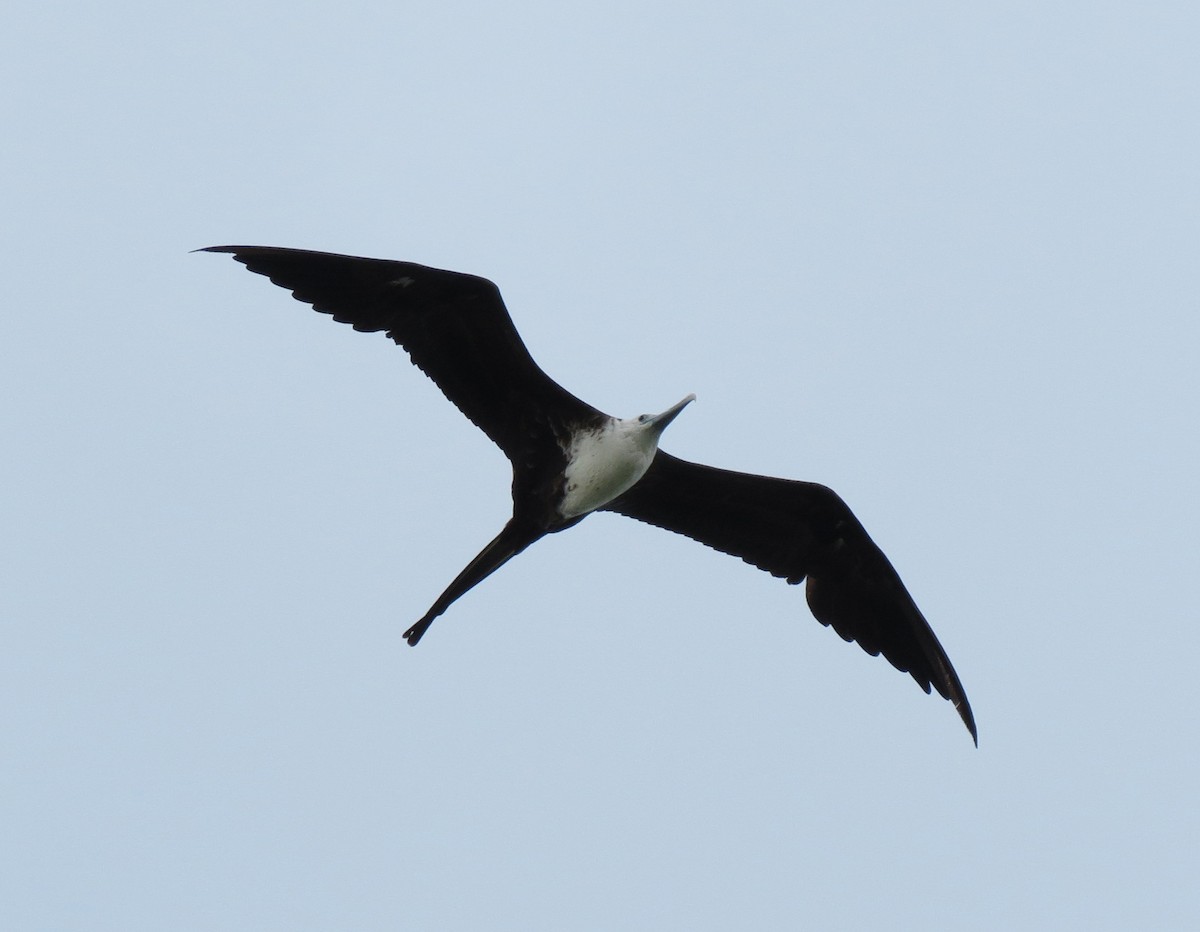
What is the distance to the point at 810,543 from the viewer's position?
31.0 ft

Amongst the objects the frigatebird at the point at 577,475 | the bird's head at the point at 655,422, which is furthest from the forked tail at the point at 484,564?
the bird's head at the point at 655,422

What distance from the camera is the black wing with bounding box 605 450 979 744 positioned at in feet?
30.0

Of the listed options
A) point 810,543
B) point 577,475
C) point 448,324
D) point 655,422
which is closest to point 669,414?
point 655,422

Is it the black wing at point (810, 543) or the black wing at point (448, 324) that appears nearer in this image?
the black wing at point (448, 324)

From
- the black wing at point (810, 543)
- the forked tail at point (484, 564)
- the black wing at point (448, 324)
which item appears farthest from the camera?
the black wing at point (810, 543)

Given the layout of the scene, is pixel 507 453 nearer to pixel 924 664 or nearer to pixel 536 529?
pixel 536 529

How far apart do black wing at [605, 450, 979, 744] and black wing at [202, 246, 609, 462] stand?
0.83m

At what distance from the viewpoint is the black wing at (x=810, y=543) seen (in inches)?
360

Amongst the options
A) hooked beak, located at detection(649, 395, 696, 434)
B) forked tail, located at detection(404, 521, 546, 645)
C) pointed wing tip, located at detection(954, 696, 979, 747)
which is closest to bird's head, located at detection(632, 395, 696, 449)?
hooked beak, located at detection(649, 395, 696, 434)

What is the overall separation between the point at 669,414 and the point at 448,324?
118 centimetres

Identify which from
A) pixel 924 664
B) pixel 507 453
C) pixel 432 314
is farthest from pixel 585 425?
pixel 924 664

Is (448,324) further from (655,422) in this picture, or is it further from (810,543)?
(810,543)

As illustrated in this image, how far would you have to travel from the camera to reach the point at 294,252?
7.90m

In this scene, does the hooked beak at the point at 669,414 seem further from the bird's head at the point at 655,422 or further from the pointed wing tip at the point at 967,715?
the pointed wing tip at the point at 967,715
